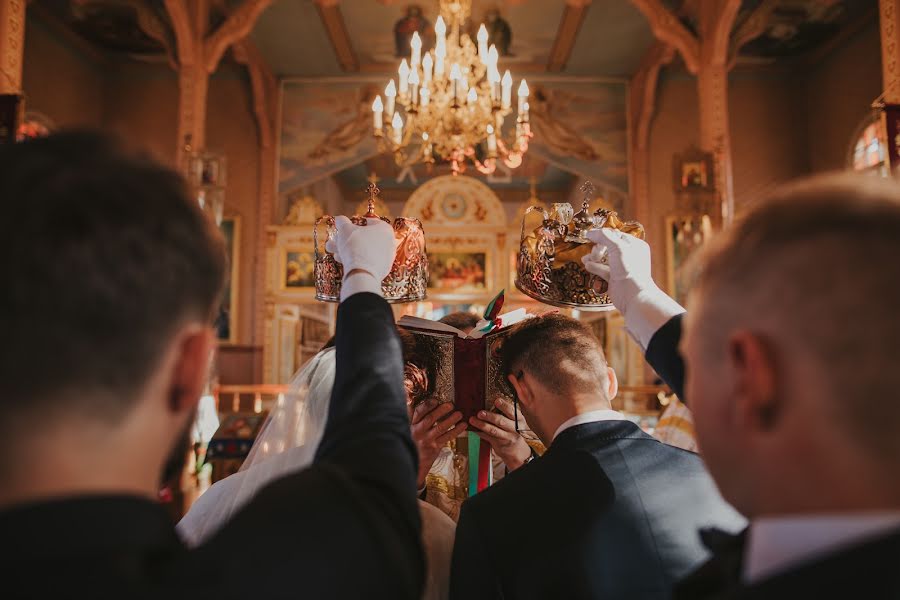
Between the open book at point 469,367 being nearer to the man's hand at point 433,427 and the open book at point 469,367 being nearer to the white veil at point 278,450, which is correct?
the man's hand at point 433,427

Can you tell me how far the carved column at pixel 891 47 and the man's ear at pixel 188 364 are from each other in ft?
21.6

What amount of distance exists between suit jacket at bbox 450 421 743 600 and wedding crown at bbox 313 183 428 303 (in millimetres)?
667

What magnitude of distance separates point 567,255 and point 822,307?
1316mm

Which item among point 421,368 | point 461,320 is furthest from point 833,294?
point 461,320

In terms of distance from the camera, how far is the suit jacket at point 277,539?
67cm

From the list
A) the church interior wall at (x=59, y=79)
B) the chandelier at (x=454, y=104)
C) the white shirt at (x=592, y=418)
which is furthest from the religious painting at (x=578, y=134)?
the white shirt at (x=592, y=418)

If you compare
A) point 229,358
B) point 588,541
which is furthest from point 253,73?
point 588,541

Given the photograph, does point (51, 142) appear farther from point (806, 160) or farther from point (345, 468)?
point (806, 160)

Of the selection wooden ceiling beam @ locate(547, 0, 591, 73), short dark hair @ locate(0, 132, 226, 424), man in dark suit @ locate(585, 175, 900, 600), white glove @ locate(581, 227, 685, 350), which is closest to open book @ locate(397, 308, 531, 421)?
white glove @ locate(581, 227, 685, 350)

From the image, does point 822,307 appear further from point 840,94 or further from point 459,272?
point 840,94

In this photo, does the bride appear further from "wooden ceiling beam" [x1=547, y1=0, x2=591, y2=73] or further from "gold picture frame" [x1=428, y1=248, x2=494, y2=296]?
"gold picture frame" [x1=428, y1=248, x2=494, y2=296]

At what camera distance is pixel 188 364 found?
2.70 feet

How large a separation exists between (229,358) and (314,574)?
1184 cm

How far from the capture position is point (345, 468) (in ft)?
3.25
